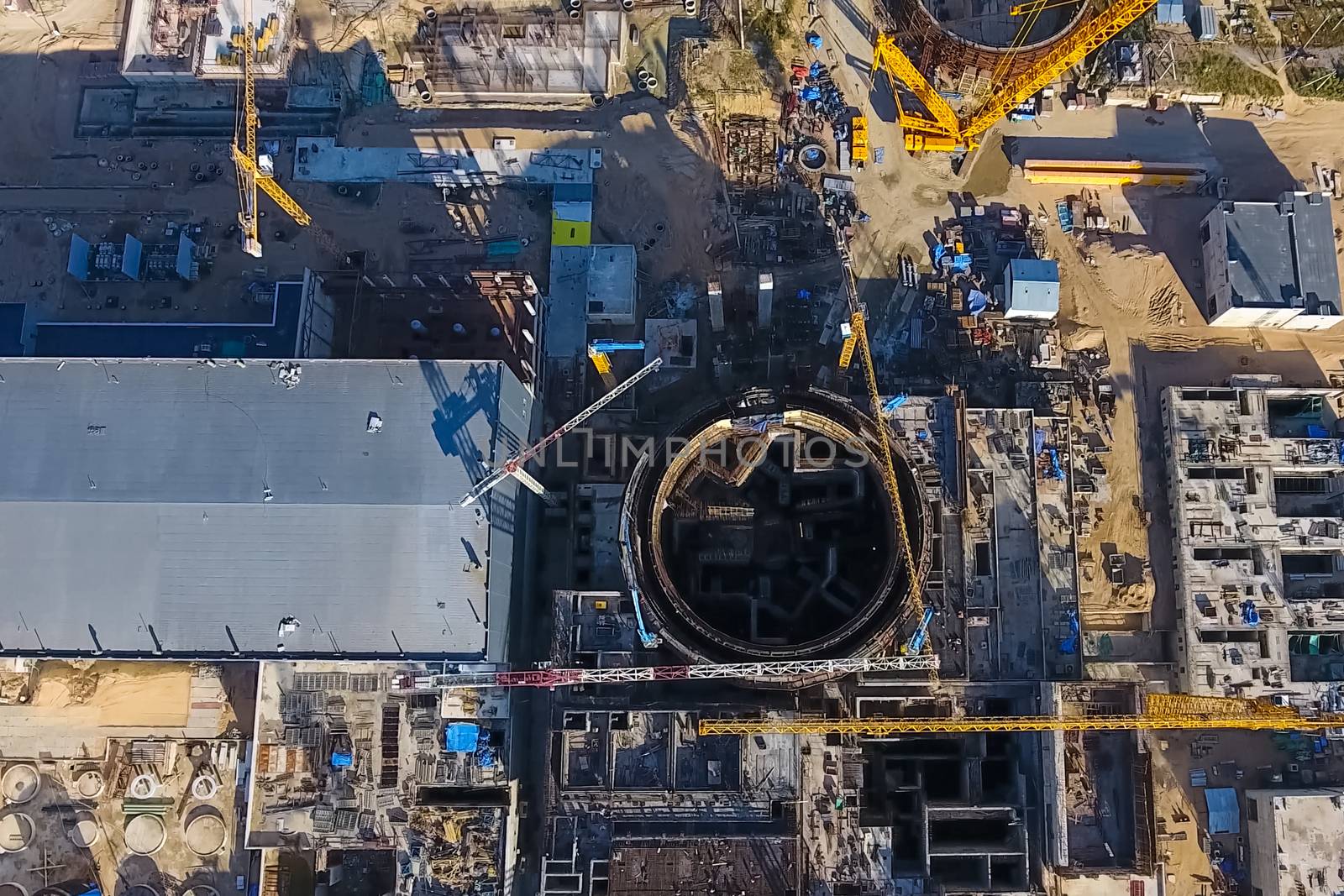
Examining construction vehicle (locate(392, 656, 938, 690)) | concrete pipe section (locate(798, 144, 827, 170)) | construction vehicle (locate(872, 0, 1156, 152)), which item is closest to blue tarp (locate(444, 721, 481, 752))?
construction vehicle (locate(392, 656, 938, 690))

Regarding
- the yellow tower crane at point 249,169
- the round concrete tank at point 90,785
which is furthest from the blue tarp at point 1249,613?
the round concrete tank at point 90,785

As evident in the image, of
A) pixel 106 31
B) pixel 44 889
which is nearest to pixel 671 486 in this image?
pixel 44 889

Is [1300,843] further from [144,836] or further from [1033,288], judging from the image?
[144,836]

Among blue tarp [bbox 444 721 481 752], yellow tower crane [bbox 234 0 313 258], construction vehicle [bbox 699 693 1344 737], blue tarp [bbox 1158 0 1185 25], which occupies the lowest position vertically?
blue tarp [bbox 444 721 481 752]

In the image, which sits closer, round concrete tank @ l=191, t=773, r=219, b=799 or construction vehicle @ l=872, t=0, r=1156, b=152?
round concrete tank @ l=191, t=773, r=219, b=799

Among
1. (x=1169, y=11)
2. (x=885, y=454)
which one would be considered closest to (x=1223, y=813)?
(x=885, y=454)

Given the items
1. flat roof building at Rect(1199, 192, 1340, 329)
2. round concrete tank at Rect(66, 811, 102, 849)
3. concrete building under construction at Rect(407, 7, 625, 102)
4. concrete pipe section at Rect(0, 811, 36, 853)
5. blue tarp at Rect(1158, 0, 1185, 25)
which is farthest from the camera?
concrete building under construction at Rect(407, 7, 625, 102)

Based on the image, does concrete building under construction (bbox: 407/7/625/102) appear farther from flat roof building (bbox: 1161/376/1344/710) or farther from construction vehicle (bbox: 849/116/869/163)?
flat roof building (bbox: 1161/376/1344/710)

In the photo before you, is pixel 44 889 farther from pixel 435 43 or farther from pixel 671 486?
pixel 435 43
